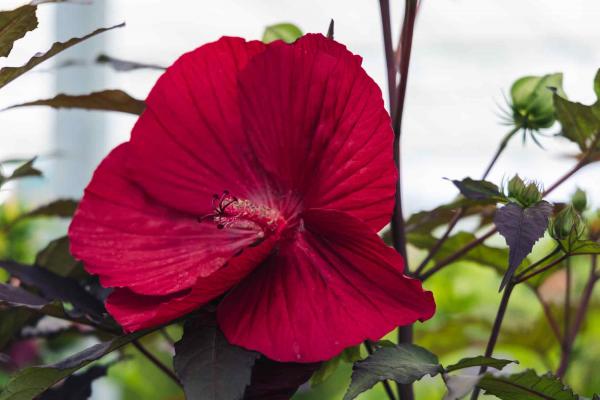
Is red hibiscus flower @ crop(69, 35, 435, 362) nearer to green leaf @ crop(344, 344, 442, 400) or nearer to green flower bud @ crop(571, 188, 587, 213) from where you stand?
green leaf @ crop(344, 344, 442, 400)

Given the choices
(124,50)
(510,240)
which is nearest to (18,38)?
(510,240)

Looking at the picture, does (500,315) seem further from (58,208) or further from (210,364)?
(58,208)

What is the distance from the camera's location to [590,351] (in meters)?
1.17

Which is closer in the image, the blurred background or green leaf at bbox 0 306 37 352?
green leaf at bbox 0 306 37 352

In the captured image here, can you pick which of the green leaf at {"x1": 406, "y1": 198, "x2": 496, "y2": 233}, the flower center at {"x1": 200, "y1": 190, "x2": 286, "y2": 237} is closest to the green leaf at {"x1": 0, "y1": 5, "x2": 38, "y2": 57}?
the flower center at {"x1": 200, "y1": 190, "x2": 286, "y2": 237}

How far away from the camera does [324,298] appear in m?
0.34

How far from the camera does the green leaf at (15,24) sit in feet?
1.25

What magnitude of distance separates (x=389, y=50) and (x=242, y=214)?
0.11 metres

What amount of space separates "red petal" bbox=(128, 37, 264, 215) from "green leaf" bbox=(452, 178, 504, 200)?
0.09 meters

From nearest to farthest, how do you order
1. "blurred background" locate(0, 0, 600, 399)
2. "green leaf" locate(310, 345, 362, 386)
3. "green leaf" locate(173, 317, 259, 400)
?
"green leaf" locate(173, 317, 259, 400), "green leaf" locate(310, 345, 362, 386), "blurred background" locate(0, 0, 600, 399)

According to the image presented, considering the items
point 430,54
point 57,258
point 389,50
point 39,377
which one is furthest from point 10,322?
point 430,54

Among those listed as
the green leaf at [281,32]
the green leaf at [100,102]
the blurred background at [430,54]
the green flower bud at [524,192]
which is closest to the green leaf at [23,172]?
the green leaf at [100,102]

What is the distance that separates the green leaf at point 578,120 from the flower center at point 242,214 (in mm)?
169

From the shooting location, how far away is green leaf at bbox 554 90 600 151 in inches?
17.8
